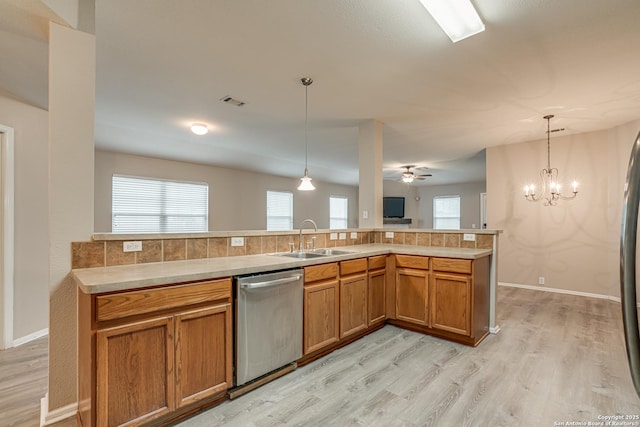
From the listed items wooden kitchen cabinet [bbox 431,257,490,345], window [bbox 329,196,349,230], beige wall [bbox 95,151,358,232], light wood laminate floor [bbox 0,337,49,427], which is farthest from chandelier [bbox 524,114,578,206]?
light wood laminate floor [bbox 0,337,49,427]

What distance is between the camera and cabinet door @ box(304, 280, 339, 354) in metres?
2.47

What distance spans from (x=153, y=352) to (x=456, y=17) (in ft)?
9.04

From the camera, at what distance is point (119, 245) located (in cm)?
205

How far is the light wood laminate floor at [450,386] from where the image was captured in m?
1.87

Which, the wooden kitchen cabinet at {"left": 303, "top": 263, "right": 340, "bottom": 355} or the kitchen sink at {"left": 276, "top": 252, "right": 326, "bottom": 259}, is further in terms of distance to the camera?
the kitchen sink at {"left": 276, "top": 252, "right": 326, "bottom": 259}

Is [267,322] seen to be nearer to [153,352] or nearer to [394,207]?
[153,352]

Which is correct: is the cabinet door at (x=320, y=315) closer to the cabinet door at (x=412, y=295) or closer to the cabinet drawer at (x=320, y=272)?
the cabinet drawer at (x=320, y=272)

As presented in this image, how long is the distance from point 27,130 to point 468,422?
4439 millimetres

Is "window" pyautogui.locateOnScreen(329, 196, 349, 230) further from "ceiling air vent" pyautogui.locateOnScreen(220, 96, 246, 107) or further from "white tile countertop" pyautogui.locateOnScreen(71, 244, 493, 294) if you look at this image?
"white tile countertop" pyautogui.locateOnScreen(71, 244, 493, 294)

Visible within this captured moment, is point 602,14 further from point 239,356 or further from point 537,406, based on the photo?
point 239,356

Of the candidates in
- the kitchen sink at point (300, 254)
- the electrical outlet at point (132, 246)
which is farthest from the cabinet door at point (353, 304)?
the electrical outlet at point (132, 246)

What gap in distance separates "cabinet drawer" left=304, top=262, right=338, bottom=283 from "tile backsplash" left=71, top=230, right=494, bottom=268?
552 millimetres

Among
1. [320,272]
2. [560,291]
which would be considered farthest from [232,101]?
[560,291]

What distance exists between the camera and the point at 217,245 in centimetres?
250
